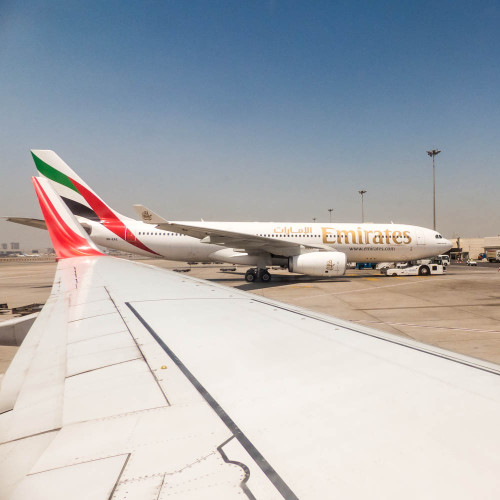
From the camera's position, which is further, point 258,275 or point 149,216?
point 258,275

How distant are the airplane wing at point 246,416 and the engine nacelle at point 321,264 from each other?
13152 mm

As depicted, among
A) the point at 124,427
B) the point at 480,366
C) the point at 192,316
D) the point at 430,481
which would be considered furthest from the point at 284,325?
the point at 430,481

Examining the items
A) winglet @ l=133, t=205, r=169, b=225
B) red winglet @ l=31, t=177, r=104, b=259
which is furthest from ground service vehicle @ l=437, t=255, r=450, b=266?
red winglet @ l=31, t=177, r=104, b=259

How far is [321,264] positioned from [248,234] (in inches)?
158

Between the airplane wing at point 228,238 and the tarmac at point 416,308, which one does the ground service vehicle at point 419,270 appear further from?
the airplane wing at point 228,238

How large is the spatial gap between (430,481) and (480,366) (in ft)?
3.60

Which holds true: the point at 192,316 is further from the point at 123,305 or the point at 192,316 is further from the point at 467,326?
the point at 467,326

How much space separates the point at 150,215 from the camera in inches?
572

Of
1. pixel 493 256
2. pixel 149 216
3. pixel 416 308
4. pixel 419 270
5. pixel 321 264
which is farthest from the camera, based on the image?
pixel 493 256

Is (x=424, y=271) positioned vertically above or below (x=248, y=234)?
below

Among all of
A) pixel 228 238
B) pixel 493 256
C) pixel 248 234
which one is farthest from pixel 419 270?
→ pixel 493 256

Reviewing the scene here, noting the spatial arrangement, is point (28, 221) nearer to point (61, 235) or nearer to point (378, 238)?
point (61, 235)

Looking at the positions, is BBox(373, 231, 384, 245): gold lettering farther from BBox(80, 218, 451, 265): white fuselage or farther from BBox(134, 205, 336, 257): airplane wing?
BBox(134, 205, 336, 257): airplane wing

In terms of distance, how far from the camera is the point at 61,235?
24.4ft
